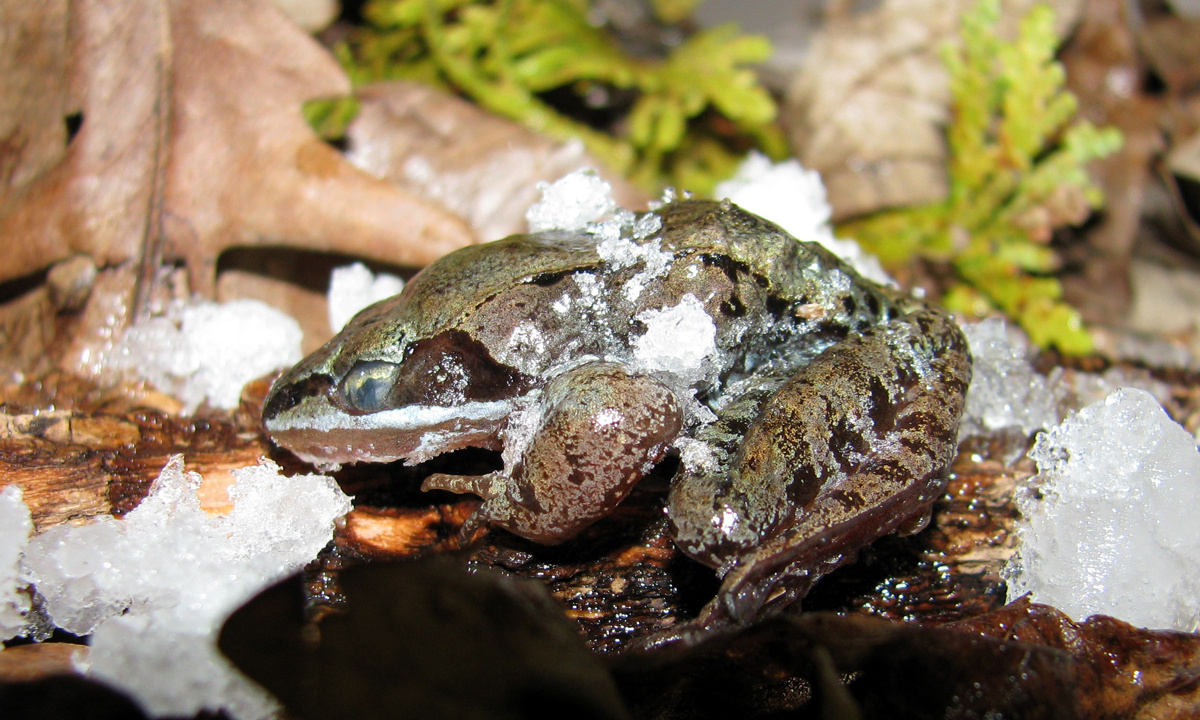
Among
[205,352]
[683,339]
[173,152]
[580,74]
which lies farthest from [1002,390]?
[173,152]

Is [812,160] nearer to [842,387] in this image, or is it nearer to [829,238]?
[829,238]

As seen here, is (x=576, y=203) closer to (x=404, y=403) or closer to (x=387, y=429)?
(x=404, y=403)

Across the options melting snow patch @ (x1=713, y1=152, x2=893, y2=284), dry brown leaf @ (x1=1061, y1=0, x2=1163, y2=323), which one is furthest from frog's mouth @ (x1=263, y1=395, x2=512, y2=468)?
dry brown leaf @ (x1=1061, y1=0, x2=1163, y2=323)

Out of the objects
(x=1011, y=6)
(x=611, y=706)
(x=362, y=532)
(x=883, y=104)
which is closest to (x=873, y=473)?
(x=611, y=706)

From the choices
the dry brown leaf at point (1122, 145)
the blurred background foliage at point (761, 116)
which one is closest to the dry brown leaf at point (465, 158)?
the blurred background foliage at point (761, 116)

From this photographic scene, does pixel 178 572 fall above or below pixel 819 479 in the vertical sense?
below

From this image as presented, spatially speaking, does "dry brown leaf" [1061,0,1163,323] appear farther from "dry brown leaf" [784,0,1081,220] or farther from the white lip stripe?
the white lip stripe

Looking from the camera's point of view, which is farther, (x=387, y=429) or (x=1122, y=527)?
(x=387, y=429)

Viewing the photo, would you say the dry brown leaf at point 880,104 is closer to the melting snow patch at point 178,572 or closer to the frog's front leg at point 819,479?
the frog's front leg at point 819,479
